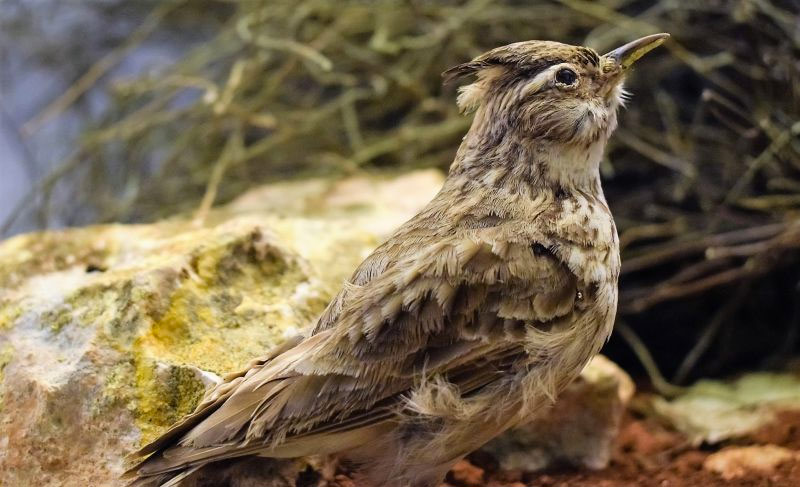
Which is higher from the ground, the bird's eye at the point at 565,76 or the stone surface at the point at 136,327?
the bird's eye at the point at 565,76

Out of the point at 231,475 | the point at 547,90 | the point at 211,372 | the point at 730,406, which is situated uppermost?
the point at 547,90

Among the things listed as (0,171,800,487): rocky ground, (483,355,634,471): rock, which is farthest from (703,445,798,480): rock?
(483,355,634,471): rock

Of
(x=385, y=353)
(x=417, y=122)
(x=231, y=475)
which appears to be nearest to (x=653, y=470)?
(x=385, y=353)

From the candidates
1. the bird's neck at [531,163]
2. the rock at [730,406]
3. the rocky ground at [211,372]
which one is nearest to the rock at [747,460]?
the rocky ground at [211,372]

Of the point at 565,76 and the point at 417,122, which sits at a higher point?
the point at 565,76

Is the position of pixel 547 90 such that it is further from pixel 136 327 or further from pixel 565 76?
pixel 136 327

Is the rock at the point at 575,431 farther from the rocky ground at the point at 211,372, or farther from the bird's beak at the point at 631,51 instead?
the bird's beak at the point at 631,51
